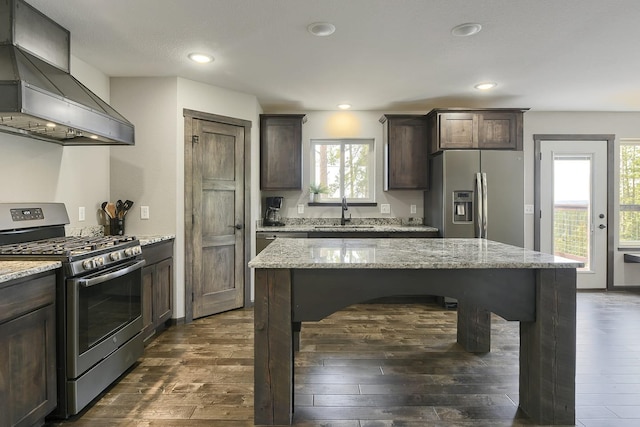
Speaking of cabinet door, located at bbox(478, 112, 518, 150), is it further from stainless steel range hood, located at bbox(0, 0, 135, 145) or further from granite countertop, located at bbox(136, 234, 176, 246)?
stainless steel range hood, located at bbox(0, 0, 135, 145)

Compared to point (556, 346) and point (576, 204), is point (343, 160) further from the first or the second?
point (556, 346)

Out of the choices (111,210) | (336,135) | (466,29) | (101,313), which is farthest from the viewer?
(336,135)

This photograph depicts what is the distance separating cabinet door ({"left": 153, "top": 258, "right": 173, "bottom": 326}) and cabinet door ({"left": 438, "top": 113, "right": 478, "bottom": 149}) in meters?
3.25

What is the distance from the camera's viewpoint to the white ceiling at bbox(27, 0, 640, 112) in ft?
7.41

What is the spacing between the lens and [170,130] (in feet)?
11.1

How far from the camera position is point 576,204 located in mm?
4707

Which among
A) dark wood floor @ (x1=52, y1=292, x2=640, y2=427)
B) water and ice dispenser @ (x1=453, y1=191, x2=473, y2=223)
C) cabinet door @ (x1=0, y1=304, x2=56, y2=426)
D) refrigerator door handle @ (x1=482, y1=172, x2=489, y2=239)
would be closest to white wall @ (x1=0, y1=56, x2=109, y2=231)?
cabinet door @ (x1=0, y1=304, x2=56, y2=426)

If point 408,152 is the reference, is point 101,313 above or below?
below

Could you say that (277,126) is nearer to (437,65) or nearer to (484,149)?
(437,65)

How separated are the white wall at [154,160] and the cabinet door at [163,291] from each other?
97 mm

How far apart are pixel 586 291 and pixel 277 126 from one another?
15.2 feet

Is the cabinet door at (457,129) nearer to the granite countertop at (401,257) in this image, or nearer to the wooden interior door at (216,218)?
the granite countertop at (401,257)

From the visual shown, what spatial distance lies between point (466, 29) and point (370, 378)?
252 centimetres

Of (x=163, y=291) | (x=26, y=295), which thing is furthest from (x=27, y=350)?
(x=163, y=291)
